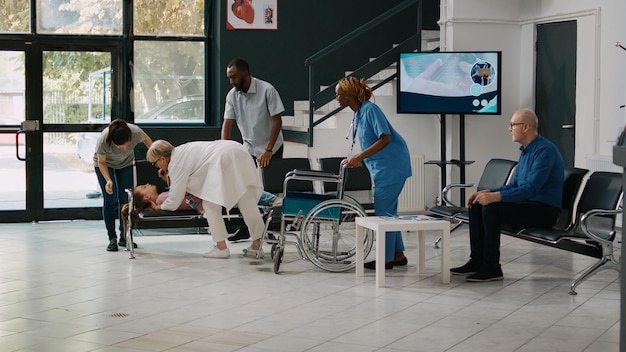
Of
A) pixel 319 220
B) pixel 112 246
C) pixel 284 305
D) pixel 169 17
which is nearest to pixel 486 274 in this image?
pixel 319 220

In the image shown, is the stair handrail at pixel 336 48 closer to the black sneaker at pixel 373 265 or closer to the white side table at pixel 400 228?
the black sneaker at pixel 373 265

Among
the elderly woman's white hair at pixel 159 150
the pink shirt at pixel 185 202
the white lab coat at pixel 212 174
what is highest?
the elderly woman's white hair at pixel 159 150

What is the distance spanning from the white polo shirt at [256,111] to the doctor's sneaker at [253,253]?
1090 millimetres

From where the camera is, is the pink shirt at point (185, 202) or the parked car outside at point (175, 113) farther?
the parked car outside at point (175, 113)

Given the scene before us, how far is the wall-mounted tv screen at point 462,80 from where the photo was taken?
969 centimetres

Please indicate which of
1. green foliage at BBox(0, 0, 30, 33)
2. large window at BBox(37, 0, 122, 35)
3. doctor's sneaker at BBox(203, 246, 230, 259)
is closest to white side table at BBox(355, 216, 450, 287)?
doctor's sneaker at BBox(203, 246, 230, 259)

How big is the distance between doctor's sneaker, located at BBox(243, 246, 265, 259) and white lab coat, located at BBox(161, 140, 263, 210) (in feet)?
1.40

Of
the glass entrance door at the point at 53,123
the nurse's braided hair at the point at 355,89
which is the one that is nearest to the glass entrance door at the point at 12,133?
the glass entrance door at the point at 53,123

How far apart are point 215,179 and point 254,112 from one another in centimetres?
119

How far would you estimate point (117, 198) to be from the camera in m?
8.40

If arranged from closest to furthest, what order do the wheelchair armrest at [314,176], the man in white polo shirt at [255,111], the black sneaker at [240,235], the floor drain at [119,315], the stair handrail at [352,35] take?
the floor drain at [119,315]
the wheelchair armrest at [314,176]
the man in white polo shirt at [255,111]
the black sneaker at [240,235]
the stair handrail at [352,35]

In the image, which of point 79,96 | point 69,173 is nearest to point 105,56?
point 79,96

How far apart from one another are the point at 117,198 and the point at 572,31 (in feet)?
15.2

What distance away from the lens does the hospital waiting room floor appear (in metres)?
5.08
